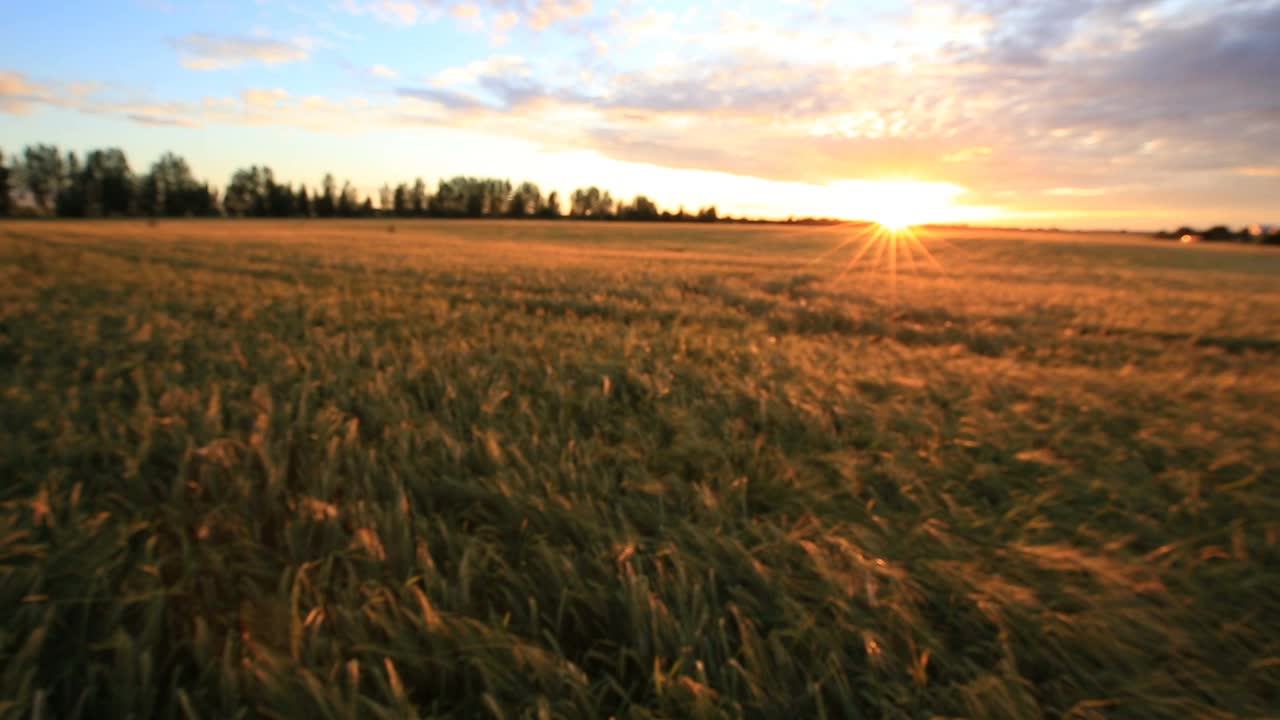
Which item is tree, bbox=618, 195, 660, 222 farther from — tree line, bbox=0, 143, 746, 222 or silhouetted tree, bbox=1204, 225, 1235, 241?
silhouetted tree, bbox=1204, 225, 1235, 241

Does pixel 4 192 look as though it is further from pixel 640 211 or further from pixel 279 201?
pixel 640 211

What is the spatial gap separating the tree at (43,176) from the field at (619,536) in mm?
107243

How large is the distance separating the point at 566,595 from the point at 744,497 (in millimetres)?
704

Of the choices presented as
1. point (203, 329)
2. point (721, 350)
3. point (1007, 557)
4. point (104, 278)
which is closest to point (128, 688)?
point (1007, 557)

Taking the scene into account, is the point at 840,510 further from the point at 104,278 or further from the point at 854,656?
the point at 104,278

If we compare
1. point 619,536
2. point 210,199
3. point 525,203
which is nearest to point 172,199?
point 210,199

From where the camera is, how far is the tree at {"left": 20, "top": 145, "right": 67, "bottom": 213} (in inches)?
3009

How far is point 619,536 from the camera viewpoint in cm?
160

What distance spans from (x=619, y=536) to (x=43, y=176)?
114m

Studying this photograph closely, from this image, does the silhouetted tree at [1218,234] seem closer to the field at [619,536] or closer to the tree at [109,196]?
the field at [619,536]

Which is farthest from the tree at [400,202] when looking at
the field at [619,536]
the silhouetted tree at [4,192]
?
the field at [619,536]

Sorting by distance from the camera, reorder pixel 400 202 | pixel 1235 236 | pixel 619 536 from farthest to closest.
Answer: pixel 400 202
pixel 1235 236
pixel 619 536

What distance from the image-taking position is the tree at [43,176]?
76438 mm

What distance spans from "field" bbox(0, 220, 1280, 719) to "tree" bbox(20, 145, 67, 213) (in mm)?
107243
